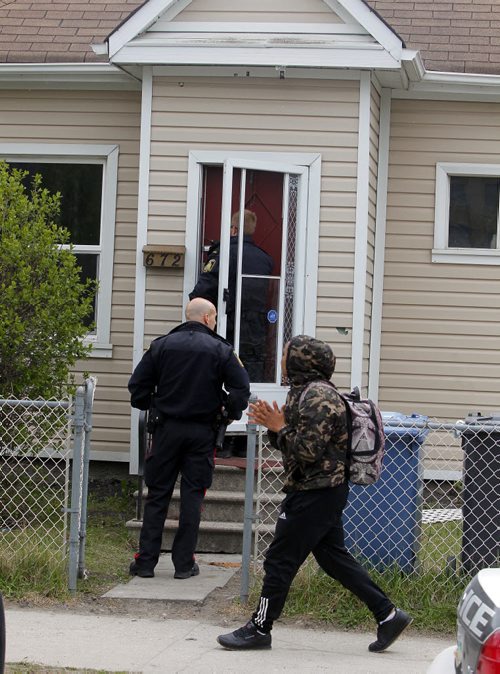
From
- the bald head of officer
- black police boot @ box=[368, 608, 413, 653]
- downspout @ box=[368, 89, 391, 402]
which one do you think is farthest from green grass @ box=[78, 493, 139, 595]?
downspout @ box=[368, 89, 391, 402]

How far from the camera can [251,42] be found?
9.80 meters

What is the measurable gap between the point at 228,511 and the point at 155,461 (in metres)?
1.26

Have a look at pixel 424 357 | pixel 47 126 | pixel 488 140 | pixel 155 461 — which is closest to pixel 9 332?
pixel 155 461

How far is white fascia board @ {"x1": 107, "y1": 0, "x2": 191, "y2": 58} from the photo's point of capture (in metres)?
9.71

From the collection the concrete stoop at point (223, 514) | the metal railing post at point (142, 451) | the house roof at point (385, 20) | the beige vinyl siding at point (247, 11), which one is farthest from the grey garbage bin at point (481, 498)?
the house roof at point (385, 20)

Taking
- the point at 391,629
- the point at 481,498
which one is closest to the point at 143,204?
the point at 481,498

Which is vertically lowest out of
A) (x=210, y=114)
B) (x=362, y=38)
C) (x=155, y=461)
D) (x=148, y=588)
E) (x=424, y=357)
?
(x=148, y=588)

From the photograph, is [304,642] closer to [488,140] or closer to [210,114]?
[210,114]

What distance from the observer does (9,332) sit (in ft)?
28.6

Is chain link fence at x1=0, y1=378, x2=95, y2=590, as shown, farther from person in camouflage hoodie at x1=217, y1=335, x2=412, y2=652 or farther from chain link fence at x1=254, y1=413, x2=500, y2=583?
person in camouflage hoodie at x1=217, y1=335, x2=412, y2=652

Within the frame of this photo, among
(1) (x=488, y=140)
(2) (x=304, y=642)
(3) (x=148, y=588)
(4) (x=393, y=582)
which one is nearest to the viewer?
(2) (x=304, y=642)

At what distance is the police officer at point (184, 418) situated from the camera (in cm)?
773

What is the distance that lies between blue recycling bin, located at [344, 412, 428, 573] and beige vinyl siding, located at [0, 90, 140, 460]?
168 inches

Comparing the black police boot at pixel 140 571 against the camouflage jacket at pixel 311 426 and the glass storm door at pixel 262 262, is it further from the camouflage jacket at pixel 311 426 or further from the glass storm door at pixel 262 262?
the glass storm door at pixel 262 262
